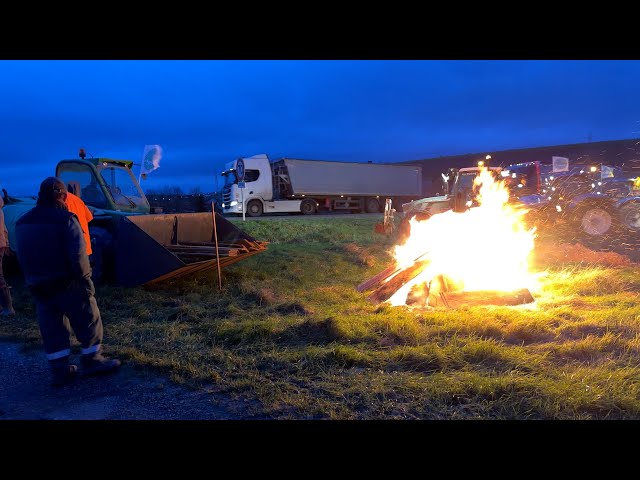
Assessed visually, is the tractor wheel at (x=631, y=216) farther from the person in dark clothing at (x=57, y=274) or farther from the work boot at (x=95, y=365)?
the person in dark clothing at (x=57, y=274)

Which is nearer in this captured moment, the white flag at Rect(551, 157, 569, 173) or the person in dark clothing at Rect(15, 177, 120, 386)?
the person in dark clothing at Rect(15, 177, 120, 386)

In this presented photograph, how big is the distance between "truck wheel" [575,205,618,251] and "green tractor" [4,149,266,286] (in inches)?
393

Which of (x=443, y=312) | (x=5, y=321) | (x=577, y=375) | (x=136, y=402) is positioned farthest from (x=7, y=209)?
(x=577, y=375)

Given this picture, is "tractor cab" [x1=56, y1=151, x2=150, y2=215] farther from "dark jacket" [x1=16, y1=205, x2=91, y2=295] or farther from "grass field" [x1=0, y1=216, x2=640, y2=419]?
"dark jacket" [x1=16, y1=205, x2=91, y2=295]

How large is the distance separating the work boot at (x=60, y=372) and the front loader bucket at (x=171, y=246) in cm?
304

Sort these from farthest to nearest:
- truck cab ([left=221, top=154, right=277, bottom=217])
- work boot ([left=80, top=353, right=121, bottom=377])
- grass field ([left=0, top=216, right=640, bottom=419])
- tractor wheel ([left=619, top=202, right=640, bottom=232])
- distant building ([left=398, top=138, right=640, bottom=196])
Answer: distant building ([left=398, top=138, right=640, bottom=196]) < truck cab ([left=221, top=154, right=277, bottom=217]) < tractor wheel ([left=619, top=202, right=640, bottom=232]) < work boot ([left=80, top=353, right=121, bottom=377]) < grass field ([left=0, top=216, right=640, bottom=419])

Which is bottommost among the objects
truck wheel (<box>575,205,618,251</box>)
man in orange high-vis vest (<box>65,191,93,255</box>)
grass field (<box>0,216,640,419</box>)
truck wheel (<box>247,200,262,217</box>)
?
grass field (<box>0,216,640,419</box>)

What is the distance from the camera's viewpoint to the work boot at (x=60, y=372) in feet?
15.2

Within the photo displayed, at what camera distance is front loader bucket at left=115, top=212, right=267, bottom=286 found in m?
7.73

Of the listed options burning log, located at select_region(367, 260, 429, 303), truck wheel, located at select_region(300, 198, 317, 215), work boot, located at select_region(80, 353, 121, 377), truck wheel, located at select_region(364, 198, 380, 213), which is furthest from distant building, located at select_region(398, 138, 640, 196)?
work boot, located at select_region(80, 353, 121, 377)

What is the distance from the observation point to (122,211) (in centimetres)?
933

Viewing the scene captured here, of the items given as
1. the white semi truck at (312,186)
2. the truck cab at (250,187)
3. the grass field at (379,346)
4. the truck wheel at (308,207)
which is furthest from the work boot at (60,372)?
the truck wheel at (308,207)

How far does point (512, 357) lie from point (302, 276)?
5.45 metres

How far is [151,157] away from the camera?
9.53 metres
